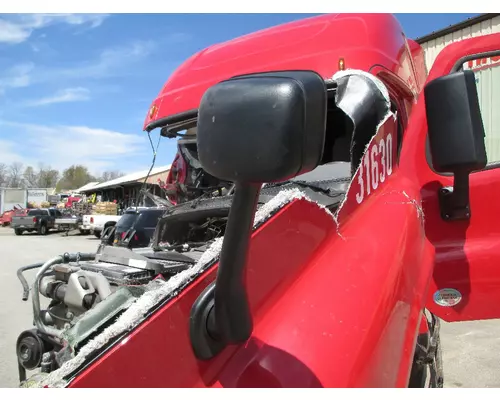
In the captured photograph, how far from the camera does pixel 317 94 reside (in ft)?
3.02

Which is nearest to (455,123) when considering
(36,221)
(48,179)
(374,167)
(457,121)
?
(457,121)

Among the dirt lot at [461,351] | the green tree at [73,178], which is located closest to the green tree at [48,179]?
the green tree at [73,178]

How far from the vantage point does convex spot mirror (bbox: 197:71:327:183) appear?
85 centimetres

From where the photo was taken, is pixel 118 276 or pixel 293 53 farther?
pixel 293 53

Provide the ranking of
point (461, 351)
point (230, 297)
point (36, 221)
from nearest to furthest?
point (230, 297)
point (461, 351)
point (36, 221)

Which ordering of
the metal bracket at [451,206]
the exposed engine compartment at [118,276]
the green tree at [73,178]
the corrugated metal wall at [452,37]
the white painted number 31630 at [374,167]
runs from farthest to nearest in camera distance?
the green tree at [73,178], the corrugated metal wall at [452,37], the metal bracket at [451,206], the white painted number 31630 at [374,167], the exposed engine compartment at [118,276]

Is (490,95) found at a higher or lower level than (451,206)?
higher

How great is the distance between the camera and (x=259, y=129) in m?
0.85

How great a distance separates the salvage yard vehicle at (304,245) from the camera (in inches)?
36.0

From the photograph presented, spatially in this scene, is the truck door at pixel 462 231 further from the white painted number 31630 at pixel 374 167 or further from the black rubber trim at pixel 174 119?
the black rubber trim at pixel 174 119

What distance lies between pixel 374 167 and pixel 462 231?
0.70m

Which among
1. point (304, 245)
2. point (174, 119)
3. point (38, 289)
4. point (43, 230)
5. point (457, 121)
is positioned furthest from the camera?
point (43, 230)

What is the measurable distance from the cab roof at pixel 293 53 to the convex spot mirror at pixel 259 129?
72.6 inches

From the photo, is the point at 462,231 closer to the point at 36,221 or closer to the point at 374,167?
the point at 374,167
